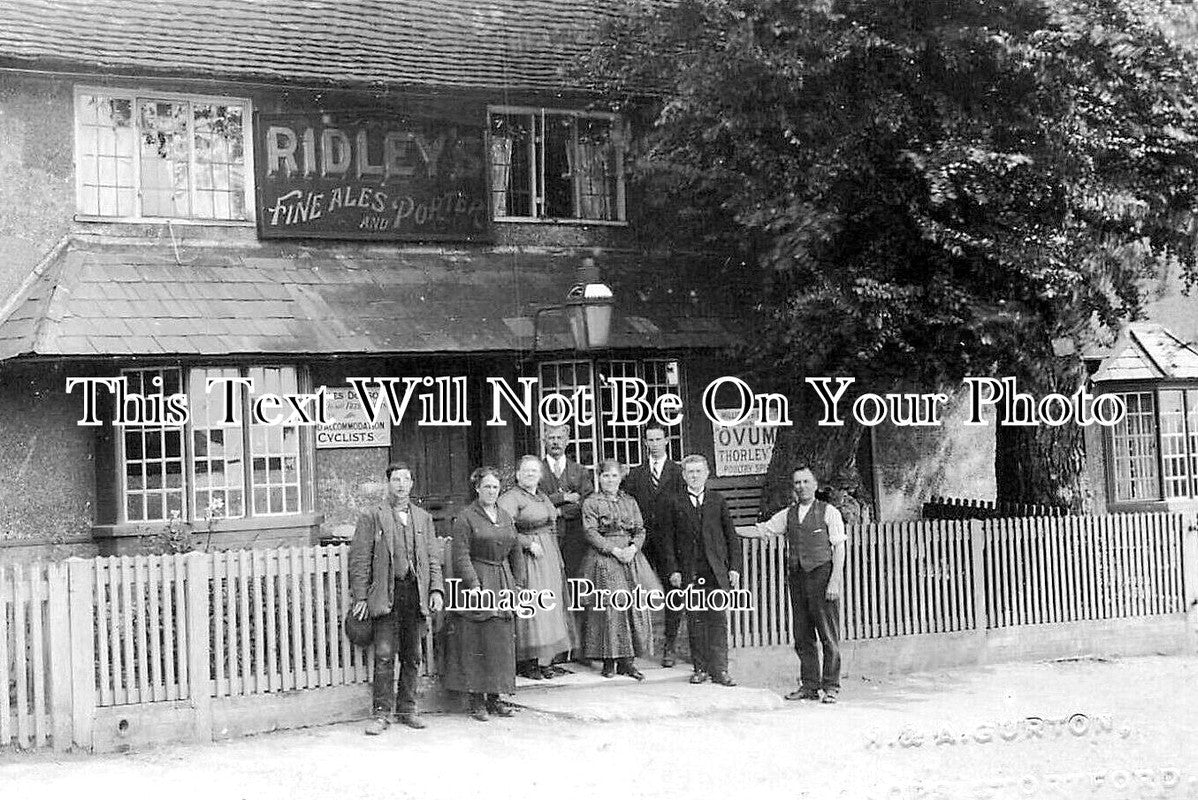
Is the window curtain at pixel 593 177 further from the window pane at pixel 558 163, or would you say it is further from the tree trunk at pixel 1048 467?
the tree trunk at pixel 1048 467

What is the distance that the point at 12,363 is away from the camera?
13617 mm

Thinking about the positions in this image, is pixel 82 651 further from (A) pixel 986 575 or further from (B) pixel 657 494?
(A) pixel 986 575

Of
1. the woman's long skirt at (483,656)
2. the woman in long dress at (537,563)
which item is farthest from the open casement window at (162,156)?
the woman's long skirt at (483,656)

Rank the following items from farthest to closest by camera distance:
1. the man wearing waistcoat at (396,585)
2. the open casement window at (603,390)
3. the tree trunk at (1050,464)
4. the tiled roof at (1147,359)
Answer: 1. the tiled roof at (1147,359)
2. the open casement window at (603,390)
3. the tree trunk at (1050,464)
4. the man wearing waistcoat at (396,585)

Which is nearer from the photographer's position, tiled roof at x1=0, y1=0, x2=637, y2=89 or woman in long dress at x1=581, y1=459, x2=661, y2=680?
woman in long dress at x1=581, y1=459, x2=661, y2=680

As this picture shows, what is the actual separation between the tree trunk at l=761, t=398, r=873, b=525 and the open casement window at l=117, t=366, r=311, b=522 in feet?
15.9

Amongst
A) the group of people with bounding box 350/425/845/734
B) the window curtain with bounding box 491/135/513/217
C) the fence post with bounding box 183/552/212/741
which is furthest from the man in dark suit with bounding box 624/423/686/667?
the window curtain with bounding box 491/135/513/217

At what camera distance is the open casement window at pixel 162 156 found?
14.7 m

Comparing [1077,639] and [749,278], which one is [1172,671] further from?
[749,278]

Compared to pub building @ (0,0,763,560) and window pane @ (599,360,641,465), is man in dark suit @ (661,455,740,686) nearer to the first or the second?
pub building @ (0,0,763,560)

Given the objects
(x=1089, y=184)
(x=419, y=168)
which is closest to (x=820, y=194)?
(x=1089, y=184)

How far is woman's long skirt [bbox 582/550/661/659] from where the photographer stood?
481 inches

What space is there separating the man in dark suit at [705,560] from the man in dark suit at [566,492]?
910 millimetres

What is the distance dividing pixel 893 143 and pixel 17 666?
856cm
